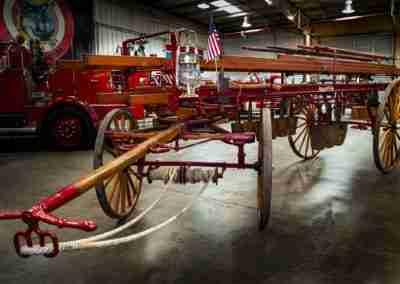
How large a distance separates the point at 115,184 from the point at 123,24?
1223 centimetres

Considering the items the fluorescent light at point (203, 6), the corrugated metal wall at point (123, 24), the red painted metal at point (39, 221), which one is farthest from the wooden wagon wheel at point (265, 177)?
the fluorescent light at point (203, 6)

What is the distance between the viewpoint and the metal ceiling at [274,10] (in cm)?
1372

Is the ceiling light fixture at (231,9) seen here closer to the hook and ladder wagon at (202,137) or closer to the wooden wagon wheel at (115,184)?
the hook and ladder wagon at (202,137)

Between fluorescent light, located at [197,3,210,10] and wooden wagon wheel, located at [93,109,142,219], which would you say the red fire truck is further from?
fluorescent light, located at [197,3,210,10]

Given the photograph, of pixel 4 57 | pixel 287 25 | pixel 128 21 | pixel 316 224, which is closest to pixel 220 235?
pixel 316 224

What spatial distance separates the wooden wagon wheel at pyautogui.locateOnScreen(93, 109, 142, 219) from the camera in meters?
2.68

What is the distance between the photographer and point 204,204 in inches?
135

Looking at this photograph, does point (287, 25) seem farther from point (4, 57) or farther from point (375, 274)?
point (375, 274)

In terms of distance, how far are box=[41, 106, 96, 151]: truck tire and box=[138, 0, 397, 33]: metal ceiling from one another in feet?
27.7

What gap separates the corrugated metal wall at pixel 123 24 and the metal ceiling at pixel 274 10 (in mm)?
433

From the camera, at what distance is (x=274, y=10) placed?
15.1 metres

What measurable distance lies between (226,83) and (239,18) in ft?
47.1

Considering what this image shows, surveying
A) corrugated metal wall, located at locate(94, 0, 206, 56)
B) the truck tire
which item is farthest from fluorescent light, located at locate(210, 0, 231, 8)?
the truck tire

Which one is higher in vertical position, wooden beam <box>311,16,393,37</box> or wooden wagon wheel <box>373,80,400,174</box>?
wooden beam <box>311,16,393,37</box>
